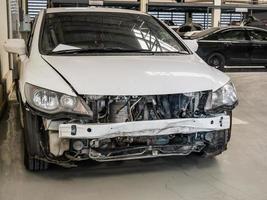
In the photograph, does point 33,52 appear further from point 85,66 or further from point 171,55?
point 171,55

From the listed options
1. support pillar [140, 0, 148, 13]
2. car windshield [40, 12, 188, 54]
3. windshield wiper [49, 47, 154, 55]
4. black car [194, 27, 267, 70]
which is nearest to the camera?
windshield wiper [49, 47, 154, 55]

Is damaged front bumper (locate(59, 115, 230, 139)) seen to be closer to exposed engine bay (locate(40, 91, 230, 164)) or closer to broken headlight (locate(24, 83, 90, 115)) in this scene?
exposed engine bay (locate(40, 91, 230, 164))

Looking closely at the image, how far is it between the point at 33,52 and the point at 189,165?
1.57 metres

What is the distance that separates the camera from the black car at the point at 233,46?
10930mm

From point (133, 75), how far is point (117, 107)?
0.26 meters

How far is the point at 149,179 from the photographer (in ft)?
10.3

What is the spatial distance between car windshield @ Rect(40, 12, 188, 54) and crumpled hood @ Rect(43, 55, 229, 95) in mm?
254

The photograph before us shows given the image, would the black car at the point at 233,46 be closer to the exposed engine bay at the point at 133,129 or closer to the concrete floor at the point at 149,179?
the concrete floor at the point at 149,179

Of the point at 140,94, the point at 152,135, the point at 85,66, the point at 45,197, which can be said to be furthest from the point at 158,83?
the point at 45,197

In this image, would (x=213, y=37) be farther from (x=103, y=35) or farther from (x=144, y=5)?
(x=103, y=35)

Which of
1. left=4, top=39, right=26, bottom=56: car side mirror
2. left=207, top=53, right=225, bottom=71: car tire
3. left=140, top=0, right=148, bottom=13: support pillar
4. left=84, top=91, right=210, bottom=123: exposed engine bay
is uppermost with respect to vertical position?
left=4, top=39, right=26, bottom=56: car side mirror

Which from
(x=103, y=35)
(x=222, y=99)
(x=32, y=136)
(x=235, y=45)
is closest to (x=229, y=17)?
(x=235, y=45)

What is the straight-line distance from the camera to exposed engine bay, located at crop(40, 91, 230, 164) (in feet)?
9.39

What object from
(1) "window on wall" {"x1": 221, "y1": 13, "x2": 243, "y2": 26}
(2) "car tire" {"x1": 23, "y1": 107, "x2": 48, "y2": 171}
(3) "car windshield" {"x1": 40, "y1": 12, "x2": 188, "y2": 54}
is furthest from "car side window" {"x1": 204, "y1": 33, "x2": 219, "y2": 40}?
(2) "car tire" {"x1": 23, "y1": 107, "x2": 48, "y2": 171}
